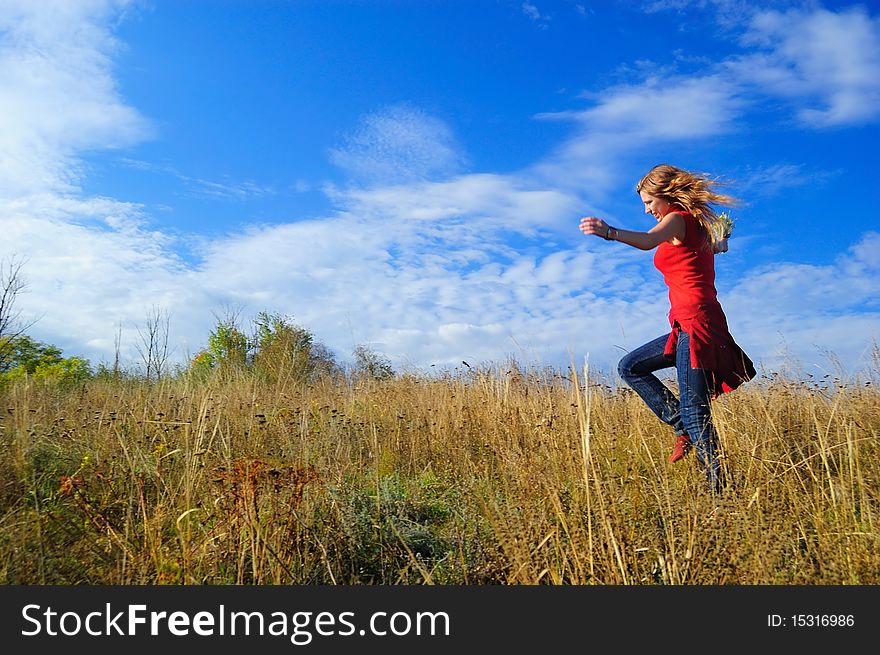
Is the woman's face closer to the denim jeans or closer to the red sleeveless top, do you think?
the red sleeveless top

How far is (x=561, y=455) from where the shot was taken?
4.43m

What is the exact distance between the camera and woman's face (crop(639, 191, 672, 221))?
4.07 m

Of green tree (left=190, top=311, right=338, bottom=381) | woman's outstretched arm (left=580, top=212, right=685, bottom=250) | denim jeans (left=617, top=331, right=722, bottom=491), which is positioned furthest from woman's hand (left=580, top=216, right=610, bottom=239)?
green tree (left=190, top=311, right=338, bottom=381)

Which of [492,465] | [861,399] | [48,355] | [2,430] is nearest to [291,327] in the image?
[48,355]

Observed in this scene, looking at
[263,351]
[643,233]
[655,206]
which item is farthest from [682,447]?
[263,351]

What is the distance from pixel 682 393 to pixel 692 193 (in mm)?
1248

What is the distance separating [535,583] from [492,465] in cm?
247

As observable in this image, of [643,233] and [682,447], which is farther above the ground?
[643,233]

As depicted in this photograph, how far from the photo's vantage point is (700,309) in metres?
3.85

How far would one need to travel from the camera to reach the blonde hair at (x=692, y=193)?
3953 millimetres

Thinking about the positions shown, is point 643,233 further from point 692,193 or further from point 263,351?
point 263,351

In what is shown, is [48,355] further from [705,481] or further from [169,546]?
[705,481]

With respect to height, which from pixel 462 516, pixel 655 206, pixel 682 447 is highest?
pixel 655 206

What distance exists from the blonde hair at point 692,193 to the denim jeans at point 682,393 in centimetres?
72
